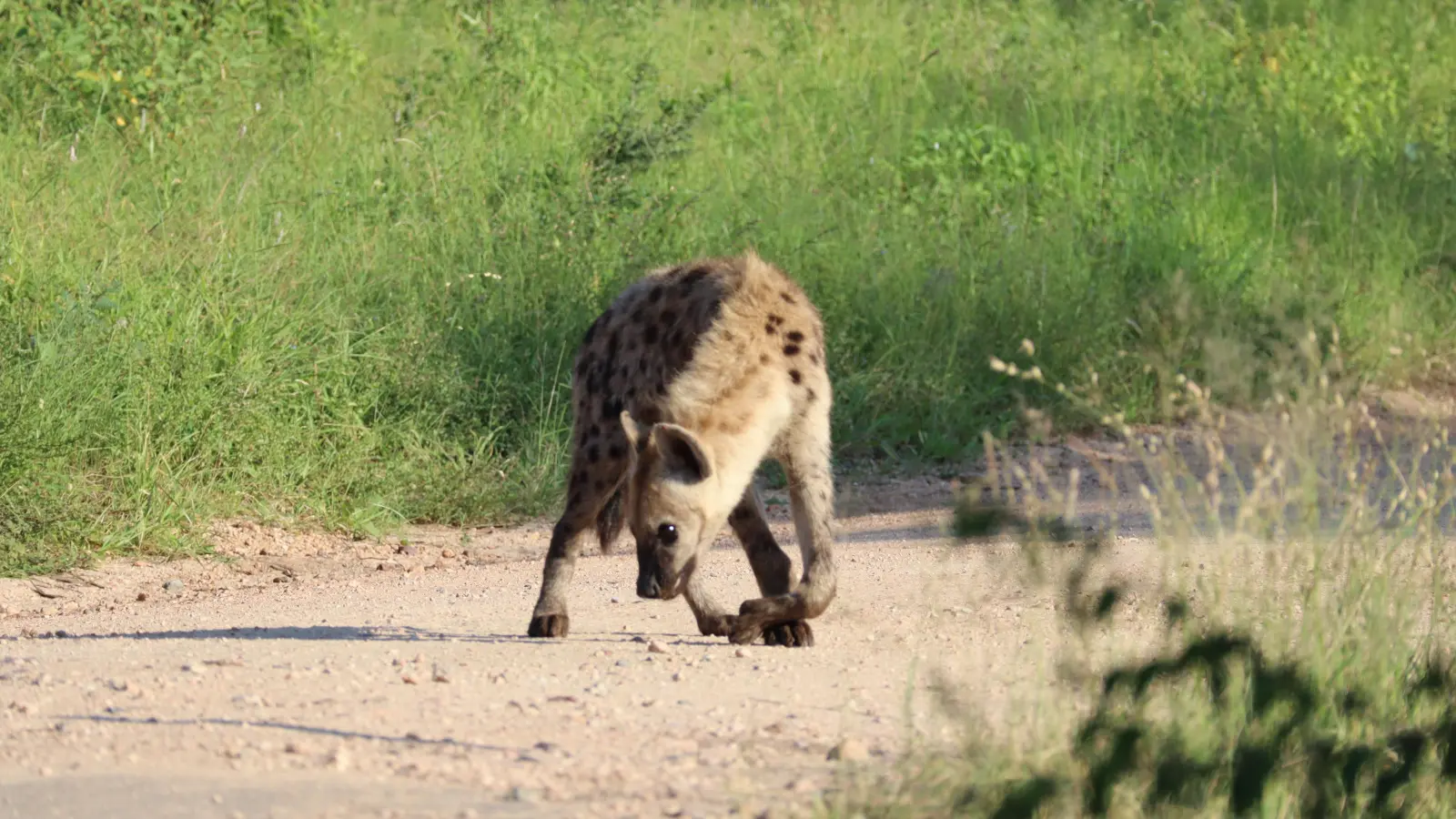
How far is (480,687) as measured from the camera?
4789 millimetres

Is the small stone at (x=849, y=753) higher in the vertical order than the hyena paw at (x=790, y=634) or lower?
higher

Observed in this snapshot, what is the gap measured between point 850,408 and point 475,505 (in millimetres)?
1989

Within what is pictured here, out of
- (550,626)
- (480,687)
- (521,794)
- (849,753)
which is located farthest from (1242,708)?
(550,626)

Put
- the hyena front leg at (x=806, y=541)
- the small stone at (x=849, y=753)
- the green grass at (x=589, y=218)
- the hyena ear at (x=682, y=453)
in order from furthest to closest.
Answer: the green grass at (x=589, y=218), the hyena front leg at (x=806, y=541), the hyena ear at (x=682, y=453), the small stone at (x=849, y=753)

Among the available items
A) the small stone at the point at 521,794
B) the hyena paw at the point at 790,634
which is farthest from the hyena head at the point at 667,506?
the small stone at the point at 521,794

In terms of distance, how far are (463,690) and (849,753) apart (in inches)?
46.9

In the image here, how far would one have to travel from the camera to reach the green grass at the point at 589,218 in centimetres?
799

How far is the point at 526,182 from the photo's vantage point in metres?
10.2

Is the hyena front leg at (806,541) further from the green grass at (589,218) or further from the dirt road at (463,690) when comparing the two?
the green grass at (589,218)

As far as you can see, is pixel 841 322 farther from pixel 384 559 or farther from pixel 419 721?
pixel 419 721

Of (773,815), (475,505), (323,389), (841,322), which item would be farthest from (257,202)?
(773,815)

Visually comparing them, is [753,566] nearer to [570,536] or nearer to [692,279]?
[570,536]

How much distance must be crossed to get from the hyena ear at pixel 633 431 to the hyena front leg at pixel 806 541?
46 centimetres

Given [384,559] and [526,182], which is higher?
[526,182]
